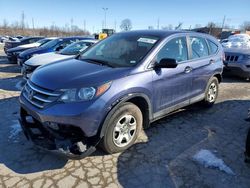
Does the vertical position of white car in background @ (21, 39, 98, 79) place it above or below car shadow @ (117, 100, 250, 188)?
above

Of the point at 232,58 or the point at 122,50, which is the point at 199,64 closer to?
the point at 122,50

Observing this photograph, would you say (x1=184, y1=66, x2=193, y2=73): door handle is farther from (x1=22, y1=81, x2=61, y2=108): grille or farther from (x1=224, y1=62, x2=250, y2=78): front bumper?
(x1=224, y1=62, x2=250, y2=78): front bumper

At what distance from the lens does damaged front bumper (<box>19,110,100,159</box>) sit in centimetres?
292

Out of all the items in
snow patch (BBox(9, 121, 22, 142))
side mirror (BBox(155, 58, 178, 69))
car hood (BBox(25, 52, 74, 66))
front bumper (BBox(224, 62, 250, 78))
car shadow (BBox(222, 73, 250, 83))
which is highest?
side mirror (BBox(155, 58, 178, 69))

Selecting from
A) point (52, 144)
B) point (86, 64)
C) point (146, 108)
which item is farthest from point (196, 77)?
point (52, 144)

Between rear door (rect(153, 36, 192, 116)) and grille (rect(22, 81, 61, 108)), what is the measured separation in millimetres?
1536

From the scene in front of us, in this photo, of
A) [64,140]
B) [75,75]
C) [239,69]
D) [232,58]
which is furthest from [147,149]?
[232,58]

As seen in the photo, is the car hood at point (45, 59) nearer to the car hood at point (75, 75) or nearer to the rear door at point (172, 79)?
the car hood at point (75, 75)

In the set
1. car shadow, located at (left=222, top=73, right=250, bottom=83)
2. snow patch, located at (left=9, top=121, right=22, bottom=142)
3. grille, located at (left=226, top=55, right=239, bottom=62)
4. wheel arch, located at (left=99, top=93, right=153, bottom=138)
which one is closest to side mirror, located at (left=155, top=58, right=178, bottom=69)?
wheel arch, located at (left=99, top=93, right=153, bottom=138)

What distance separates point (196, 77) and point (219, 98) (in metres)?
2.30

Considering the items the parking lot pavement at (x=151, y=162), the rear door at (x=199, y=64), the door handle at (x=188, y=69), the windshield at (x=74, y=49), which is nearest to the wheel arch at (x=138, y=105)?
the parking lot pavement at (x=151, y=162)

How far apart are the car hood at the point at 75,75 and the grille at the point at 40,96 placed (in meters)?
0.07

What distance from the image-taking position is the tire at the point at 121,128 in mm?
3236

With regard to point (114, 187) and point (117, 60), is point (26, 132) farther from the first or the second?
point (117, 60)
